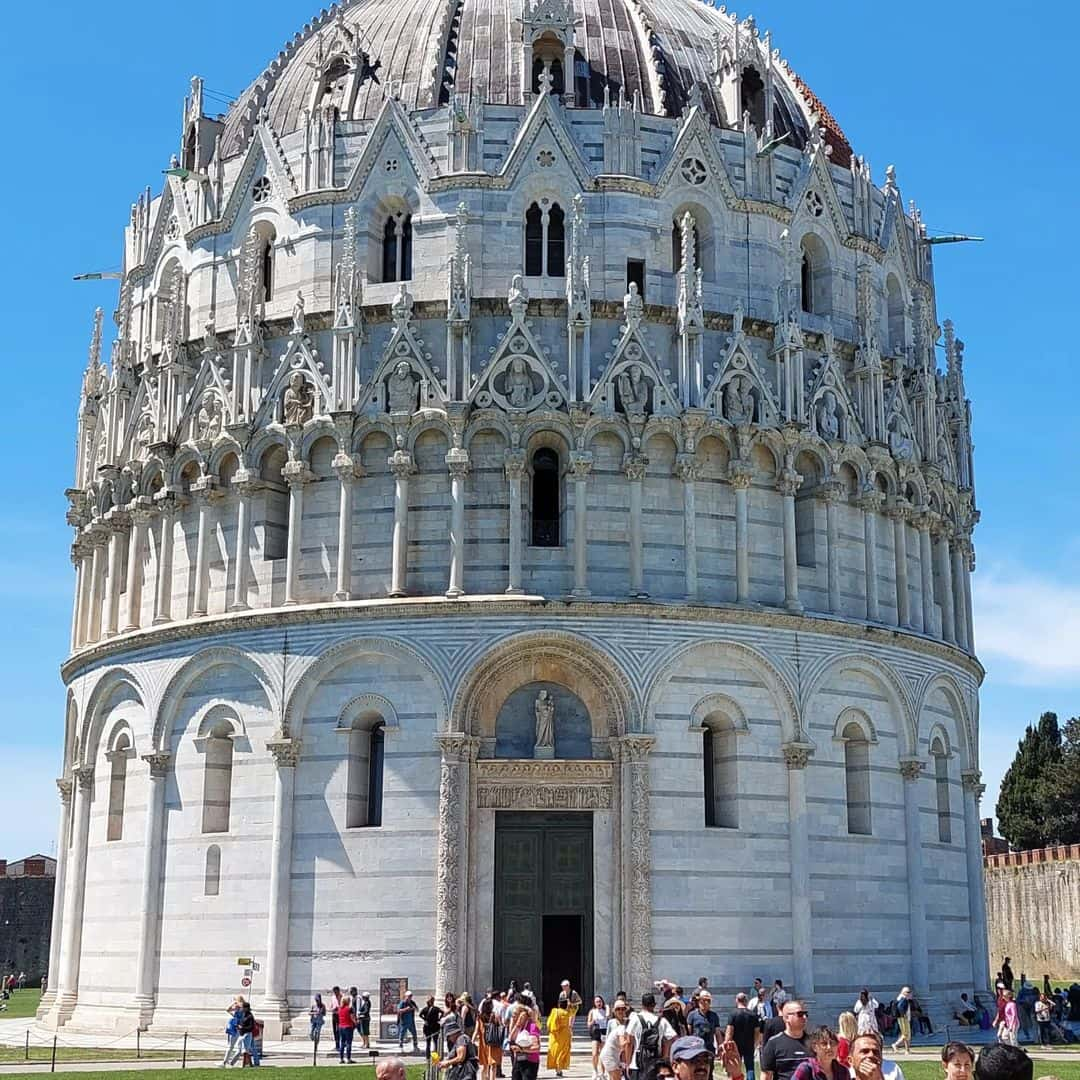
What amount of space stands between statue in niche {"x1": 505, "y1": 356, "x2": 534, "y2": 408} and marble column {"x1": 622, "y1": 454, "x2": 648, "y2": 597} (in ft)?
8.60

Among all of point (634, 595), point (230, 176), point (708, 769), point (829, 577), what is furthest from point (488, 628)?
point (230, 176)

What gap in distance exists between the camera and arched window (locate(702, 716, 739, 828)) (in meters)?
34.0

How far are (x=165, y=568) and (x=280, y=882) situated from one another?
8572mm

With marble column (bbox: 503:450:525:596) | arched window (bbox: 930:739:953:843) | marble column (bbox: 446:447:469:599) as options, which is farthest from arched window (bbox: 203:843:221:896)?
arched window (bbox: 930:739:953:843)

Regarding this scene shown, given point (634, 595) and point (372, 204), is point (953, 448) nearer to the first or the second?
point (634, 595)

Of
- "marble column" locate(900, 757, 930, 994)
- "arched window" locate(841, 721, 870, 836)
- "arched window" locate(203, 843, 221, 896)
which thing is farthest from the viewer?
"arched window" locate(841, 721, 870, 836)

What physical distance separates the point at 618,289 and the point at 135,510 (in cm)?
1291

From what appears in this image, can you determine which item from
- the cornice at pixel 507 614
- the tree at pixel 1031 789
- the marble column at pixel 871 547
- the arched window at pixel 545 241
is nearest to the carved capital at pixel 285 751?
the cornice at pixel 507 614

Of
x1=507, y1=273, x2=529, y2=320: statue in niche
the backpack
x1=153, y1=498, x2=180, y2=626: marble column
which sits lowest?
the backpack

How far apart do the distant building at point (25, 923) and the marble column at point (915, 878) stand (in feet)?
176

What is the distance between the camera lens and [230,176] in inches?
1571

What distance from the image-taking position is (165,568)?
3769cm

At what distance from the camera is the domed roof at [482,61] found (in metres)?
38.7

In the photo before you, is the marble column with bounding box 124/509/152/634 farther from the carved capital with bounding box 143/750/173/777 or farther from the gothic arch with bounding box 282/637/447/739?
the gothic arch with bounding box 282/637/447/739
